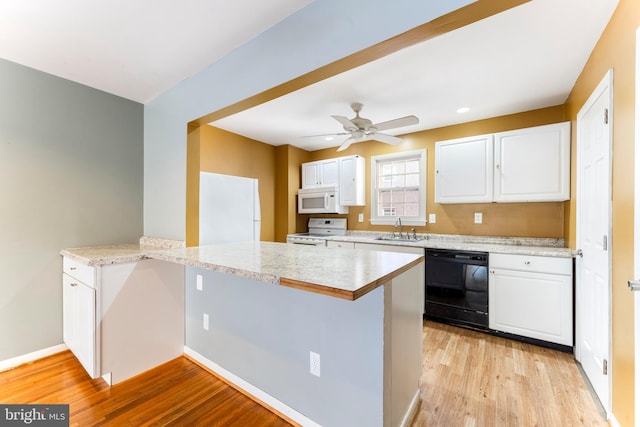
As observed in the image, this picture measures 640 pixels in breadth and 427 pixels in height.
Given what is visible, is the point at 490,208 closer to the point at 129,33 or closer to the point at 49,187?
the point at 129,33

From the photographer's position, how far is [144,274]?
2119 millimetres

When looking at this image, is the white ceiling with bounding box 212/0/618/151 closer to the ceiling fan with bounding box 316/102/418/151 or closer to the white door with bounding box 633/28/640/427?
the ceiling fan with bounding box 316/102/418/151

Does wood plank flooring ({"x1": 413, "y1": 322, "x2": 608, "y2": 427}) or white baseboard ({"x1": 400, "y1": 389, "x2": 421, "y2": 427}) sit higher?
white baseboard ({"x1": 400, "y1": 389, "x2": 421, "y2": 427})

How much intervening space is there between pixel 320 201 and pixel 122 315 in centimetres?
303

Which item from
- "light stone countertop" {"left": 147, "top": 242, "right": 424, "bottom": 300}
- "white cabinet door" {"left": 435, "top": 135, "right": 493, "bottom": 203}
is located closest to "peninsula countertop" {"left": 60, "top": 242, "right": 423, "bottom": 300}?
"light stone countertop" {"left": 147, "top": 242, "right": 424, "bottom": 300}

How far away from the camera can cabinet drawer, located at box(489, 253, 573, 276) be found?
93.7 inches

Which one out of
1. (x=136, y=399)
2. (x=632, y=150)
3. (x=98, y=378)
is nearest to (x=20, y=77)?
(x=98, y=378)

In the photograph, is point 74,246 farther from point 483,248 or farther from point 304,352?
point 483,248

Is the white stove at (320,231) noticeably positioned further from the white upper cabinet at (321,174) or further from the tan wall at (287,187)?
the white upper cabinet at (321,174)

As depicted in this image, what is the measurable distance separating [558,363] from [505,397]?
854 millimetres

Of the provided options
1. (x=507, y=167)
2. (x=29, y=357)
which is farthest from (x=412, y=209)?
(x=29, y=357)

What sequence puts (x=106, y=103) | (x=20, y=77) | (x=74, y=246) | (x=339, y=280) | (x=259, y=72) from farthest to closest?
(x=106, y=103) < (x=74, y=246) < (x=20, y=77) < (x=259, y=72) < (x=339, y=280)

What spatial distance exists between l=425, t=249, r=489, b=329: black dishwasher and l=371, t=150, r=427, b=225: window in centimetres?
87

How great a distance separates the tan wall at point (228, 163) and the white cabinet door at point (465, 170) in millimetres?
2678
